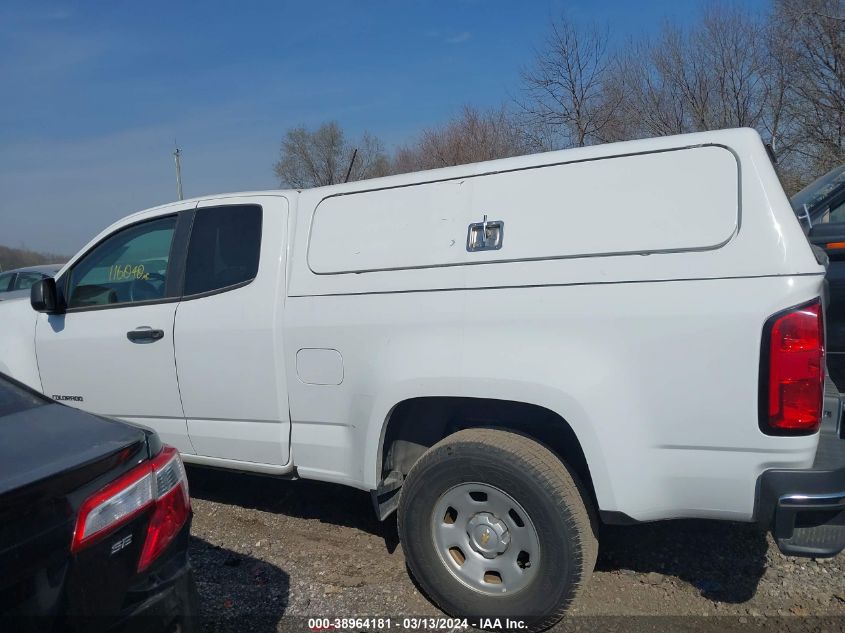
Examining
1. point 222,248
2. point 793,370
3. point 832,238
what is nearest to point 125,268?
point 222,248

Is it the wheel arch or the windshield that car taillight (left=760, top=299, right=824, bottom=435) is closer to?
the wheel arch

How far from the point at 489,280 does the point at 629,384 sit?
2.44 feet

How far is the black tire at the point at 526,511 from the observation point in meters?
2.79

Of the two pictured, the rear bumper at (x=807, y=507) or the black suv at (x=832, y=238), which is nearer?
the rear bumper at (x=807, y=507)

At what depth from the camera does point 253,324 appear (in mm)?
3537

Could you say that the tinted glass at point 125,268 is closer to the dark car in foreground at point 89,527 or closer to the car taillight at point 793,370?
the dark car in foreground at point 89,527

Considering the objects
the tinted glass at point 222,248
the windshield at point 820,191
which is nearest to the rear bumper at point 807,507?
the tinted glass at point 222,248

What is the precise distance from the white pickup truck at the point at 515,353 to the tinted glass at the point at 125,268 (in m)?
0.08

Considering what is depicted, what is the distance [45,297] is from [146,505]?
2.72m

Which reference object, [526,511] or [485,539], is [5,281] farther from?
[526,511]

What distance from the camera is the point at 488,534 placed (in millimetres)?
2998

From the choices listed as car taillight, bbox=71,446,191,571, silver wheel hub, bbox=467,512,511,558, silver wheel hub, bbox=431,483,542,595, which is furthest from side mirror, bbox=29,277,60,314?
silver wheel hub, bbox=467,512,511,558

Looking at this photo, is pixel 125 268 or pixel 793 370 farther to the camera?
pixel 125 268

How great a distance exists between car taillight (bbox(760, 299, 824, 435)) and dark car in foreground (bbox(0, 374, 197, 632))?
2.15 m
